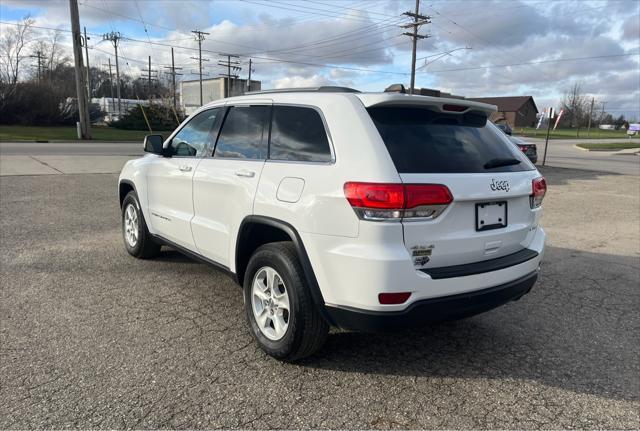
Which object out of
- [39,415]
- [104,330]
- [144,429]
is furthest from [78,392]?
[104,330]

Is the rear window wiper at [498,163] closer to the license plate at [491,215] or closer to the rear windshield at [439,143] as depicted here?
the rear windshield at [439,143]

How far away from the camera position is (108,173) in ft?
45.2

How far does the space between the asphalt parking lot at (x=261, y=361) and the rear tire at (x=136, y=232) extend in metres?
0.18

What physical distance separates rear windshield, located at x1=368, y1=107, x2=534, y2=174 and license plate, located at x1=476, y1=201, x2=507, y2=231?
0.74 feet

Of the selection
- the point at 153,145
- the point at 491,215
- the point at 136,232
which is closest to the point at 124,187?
the point at 136,232

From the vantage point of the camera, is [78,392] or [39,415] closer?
[39,415]

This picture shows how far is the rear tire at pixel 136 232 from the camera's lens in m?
5.27

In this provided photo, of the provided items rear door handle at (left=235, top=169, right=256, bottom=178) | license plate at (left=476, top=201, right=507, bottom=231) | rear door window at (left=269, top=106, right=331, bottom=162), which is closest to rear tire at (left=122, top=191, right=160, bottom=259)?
rear door handle at (left=235, top=169, right=256, bottom=178)

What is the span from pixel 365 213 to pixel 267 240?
110 centimetres

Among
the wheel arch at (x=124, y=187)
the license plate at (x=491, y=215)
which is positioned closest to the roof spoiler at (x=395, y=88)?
the license plate at (x=491, y=215)

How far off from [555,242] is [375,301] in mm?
5242

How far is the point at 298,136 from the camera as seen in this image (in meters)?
3.30

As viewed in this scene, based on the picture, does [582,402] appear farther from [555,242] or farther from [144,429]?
[555,242]

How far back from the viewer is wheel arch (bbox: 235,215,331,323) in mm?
2951
